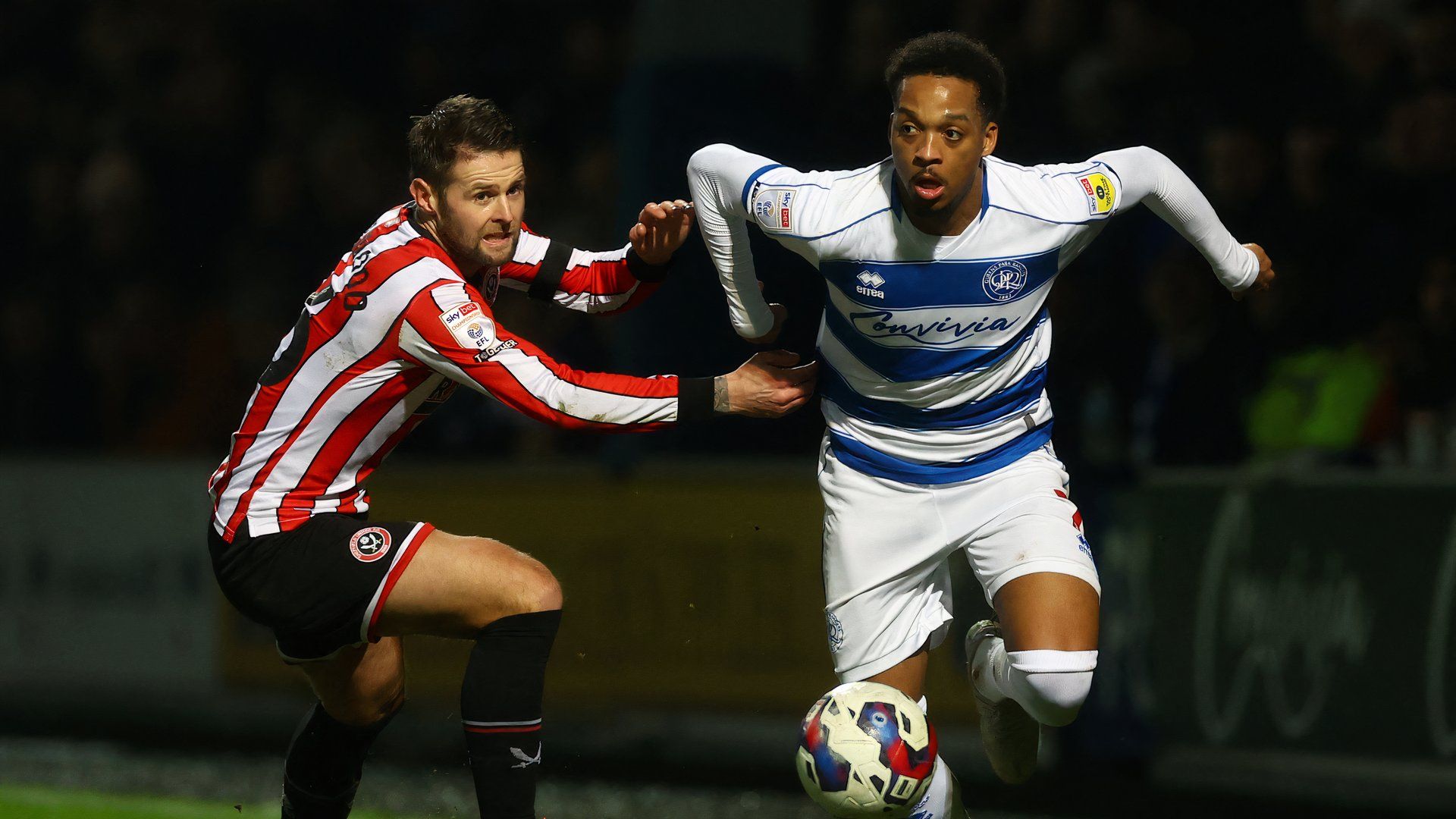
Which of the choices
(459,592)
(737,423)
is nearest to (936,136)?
(459,592)

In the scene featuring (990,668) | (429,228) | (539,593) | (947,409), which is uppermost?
(429,228)

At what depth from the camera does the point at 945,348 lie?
4.55 m

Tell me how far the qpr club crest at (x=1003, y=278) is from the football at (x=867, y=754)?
39.5 inches

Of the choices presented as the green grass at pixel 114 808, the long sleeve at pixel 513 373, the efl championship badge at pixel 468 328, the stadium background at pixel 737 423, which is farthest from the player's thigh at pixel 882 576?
the green grass at pixel 114 808

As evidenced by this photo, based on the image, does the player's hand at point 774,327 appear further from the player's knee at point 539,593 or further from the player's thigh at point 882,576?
the player's knee at point 539,593

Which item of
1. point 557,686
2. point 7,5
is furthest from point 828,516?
point 7,5

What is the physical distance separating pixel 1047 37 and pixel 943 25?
A: 1.94ft

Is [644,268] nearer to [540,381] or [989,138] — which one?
[540,381]

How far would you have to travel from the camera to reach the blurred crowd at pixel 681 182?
22.1 feet

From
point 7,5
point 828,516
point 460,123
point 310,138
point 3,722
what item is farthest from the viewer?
point 7,5

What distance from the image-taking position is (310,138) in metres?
10.3

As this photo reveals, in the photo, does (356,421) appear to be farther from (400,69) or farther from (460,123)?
(400,69)

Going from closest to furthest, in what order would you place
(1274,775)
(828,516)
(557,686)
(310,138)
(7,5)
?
1. (828,516)
2. (1274,775)
3. (557,686)
4. (310,138)
5. (7,5)

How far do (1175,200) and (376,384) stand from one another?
2038 millimetres
